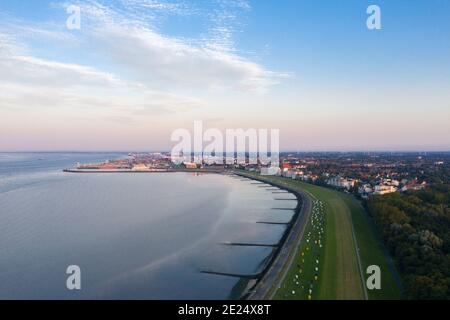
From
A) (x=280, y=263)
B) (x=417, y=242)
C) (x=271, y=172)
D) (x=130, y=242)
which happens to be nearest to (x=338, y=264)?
(x=280, y=263)

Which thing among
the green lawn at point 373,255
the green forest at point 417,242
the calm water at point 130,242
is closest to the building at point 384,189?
the calm water at point 130,242

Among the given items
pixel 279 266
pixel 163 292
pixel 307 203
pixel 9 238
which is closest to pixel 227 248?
pixel 279 266

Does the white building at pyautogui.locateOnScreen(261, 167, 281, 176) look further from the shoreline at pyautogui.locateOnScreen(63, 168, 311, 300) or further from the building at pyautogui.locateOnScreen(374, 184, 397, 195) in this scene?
the shoreline at pyautogui.locateOnScreen(63, 168, 311, 300)

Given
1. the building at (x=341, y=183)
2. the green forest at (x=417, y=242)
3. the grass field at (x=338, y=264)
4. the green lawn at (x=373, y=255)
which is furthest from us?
the building at (x=341, y=183)

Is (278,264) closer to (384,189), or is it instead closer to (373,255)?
(373,255)

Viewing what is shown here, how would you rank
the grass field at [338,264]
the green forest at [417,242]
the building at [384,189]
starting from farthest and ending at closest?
the building at [384,189], the grass field at [338,264], the green forest at [417,242]

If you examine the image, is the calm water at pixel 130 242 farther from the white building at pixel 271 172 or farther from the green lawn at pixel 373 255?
the white building at pixel 271 172
